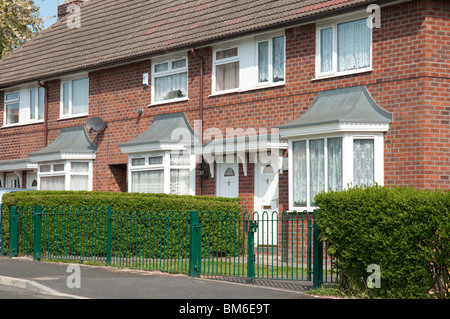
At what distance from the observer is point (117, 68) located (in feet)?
72.0

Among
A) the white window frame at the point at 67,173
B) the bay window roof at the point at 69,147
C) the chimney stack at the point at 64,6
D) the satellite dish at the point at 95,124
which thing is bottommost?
the white window frame at the point at 67,173

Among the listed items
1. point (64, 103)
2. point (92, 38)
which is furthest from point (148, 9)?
point (64, 103)

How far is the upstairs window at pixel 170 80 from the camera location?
791 inches

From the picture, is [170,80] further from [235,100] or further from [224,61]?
[235,100]

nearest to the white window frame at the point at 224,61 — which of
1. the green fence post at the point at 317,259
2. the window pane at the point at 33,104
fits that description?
the green fence post at the point at 317,259

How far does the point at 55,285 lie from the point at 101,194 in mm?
A: 5073

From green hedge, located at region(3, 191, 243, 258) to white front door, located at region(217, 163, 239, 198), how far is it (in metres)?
1.03

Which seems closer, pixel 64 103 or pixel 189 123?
pixel 189 123

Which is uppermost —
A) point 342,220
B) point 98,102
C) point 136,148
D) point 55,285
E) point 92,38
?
point 92,38

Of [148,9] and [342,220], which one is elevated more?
[148,9]

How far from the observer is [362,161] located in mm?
15141

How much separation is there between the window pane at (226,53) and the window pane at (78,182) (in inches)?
247

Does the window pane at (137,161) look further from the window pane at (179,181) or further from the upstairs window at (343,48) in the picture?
the upstairs window at (343,48)

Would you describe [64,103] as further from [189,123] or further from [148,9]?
[189,123]
